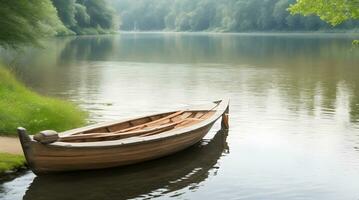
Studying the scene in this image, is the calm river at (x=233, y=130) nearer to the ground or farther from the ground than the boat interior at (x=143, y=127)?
nearer to the ground

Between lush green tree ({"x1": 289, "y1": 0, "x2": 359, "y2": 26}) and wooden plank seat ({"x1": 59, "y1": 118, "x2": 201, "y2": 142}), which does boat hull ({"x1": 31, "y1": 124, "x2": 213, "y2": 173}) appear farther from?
lush green tree ({"x1": 289, "y1": 0, "x2": 359, "y2": 26})

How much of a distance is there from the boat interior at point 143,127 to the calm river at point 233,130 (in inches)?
35.8

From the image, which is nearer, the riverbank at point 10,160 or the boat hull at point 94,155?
the boat hull at point 94,155

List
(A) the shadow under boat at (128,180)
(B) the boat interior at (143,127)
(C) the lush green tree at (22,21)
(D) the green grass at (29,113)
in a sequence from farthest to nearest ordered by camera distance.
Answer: (C) the lush green tree at (22,21), (D) the green grass at (29,113), (B) the boat interior at (143,127), (A) the shadow under boat at (128,180)

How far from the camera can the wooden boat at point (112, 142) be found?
45.1ft

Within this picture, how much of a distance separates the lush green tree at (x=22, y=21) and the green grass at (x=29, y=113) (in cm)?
175

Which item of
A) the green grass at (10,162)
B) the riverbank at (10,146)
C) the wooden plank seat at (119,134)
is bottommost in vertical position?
the green grass at (10,162)

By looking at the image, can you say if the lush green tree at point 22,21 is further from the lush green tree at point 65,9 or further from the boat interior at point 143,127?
the lush green tree at point 65,9

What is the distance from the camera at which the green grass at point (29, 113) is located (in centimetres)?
1848

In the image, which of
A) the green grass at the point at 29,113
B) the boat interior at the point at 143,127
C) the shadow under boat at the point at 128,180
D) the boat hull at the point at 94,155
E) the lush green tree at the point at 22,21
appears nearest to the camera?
the shadow under boat at the point at 128,180

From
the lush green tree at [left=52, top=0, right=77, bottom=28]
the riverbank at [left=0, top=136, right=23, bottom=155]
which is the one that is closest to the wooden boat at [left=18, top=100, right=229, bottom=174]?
the riverbank at [left=0, top=136, right=23, bottom=155]

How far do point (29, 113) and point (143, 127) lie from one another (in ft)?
14.5

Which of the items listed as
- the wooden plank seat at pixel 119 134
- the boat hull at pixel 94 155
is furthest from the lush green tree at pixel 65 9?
the boat hull at pixel 94 155

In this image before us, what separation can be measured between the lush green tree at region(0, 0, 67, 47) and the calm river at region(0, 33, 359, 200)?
2.08m
